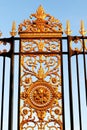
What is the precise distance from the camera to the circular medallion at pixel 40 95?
6102 mm

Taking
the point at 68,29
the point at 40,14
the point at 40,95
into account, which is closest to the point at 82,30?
the point at 68,29

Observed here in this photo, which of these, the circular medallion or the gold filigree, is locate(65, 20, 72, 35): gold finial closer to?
the gold filigree

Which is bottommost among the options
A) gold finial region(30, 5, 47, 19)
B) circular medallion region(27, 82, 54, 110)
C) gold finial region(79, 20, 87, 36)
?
circular medallion region(27, 82, 54, 110)

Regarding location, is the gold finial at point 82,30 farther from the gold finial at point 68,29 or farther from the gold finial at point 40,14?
the gold finial at point 40,14

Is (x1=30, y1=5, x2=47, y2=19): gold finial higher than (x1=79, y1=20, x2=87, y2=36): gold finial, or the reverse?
(x1=30, y1=5, x2=47, y2=19): gold finial

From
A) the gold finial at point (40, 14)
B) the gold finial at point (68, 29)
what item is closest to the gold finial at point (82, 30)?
the gold finial at point (68, 29)

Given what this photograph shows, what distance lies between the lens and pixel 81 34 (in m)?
6.45

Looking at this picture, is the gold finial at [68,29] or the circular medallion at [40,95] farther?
the gold finial at [68,29]

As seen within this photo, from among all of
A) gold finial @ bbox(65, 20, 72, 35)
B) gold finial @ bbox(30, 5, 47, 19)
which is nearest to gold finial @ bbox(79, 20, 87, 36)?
gold finial @ bbox(65, 20, 72, 35)

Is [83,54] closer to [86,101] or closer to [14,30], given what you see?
[86,101]

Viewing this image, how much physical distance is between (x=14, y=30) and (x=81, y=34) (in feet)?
4.49

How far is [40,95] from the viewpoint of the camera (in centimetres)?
615

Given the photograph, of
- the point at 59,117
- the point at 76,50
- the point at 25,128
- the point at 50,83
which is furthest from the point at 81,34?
the point at 25,128

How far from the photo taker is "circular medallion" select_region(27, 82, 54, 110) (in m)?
6.10
